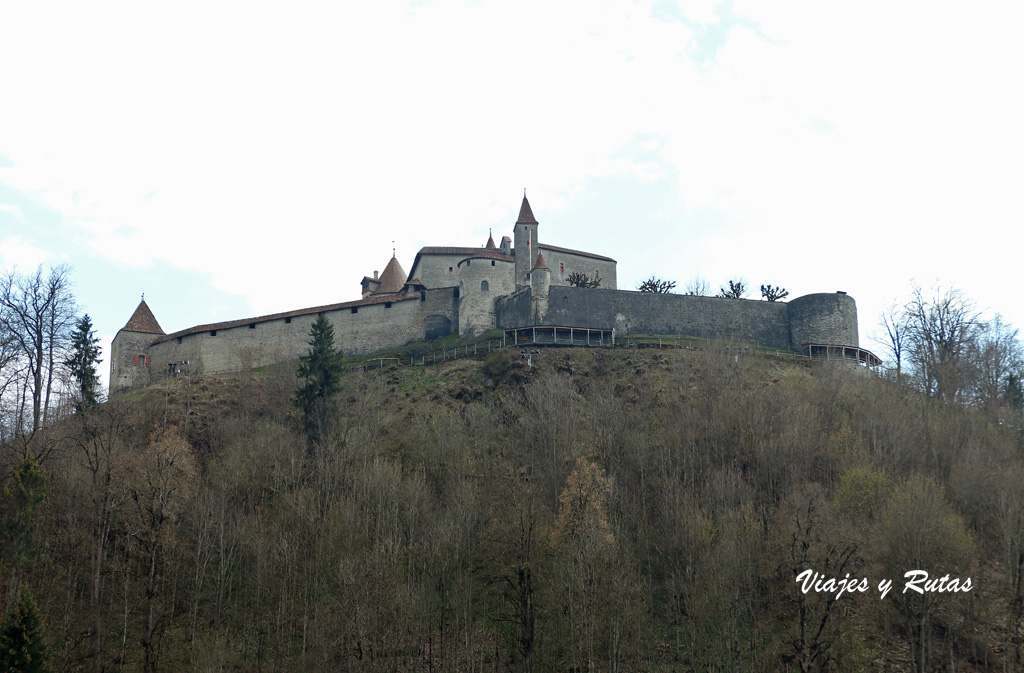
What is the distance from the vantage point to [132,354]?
65875 mm

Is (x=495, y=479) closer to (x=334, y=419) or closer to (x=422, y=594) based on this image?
(x=422, y=594)

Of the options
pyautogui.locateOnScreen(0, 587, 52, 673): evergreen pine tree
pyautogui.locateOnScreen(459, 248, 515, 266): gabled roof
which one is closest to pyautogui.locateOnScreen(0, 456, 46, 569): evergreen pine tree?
pyautogui.locateOnScreen(0, 587, 52, 673): evergreen pine tree

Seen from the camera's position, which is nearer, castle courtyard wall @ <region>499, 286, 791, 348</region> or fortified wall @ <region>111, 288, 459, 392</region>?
castle courtyard wall @ <region>499, 286, 791, 348</region>

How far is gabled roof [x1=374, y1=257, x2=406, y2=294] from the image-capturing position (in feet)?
269

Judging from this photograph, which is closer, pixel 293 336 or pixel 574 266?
pixel 293 336

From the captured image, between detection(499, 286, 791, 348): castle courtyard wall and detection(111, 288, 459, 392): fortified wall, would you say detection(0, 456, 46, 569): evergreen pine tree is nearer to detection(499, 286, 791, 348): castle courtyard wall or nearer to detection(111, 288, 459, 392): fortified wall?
detection(111, 288, 459, 392): fortified wall

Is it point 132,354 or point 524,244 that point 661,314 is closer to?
point 524,244

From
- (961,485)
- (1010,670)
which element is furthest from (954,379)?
(1010,670)

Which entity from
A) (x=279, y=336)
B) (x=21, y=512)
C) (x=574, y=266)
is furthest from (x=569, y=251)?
(x=21, y=512)

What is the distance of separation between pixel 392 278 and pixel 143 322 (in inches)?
917

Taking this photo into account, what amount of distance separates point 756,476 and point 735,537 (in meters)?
6.66

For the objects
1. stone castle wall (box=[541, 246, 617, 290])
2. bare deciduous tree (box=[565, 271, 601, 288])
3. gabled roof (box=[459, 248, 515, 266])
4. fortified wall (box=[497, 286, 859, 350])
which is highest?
stone castle wall (box=[541, 246, 617, 290])

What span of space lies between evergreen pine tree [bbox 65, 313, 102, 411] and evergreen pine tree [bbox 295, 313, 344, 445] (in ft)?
35.2

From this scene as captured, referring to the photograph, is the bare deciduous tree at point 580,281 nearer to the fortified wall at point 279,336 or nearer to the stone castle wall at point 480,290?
the stone castle wall at point 480,290
